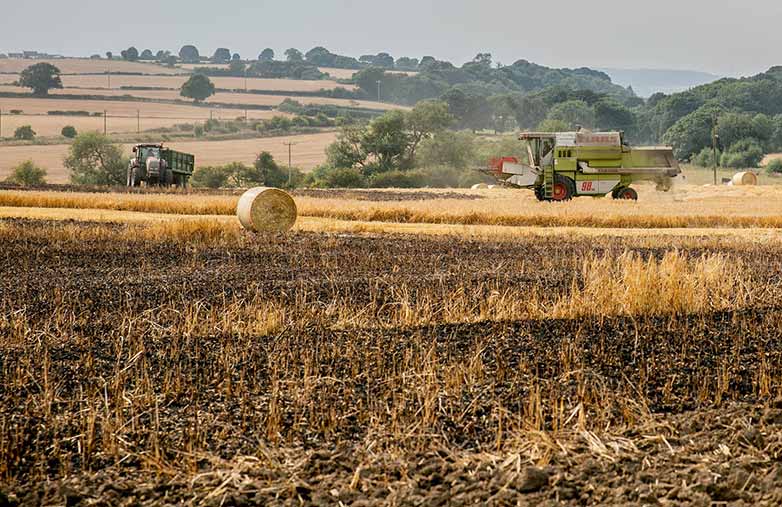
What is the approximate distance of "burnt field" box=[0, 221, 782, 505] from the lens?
20.3 feet

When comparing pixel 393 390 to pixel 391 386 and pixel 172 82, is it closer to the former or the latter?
pixel 391 386

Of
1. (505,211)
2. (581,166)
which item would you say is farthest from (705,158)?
(505,211)

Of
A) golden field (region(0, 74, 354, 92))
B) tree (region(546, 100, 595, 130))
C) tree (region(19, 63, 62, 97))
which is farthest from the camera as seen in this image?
golden field (region(0, 74, 354, 92))

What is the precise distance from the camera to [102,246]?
1905 centimetres

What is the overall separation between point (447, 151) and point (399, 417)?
210ft

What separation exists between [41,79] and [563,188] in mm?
92278

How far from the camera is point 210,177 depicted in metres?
62.2

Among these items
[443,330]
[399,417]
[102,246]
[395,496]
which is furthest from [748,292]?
[102,246]

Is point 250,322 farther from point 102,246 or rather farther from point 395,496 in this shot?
point 102,246

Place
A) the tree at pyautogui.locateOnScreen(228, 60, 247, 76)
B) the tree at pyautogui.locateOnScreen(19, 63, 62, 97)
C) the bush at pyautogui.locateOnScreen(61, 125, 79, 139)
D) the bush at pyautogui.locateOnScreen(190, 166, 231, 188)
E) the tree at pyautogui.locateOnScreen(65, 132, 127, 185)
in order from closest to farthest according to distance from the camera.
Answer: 1. the bush at pyautogui.locateOnScreen(190, 166, 231, 188)
2. the tree at pyautogui.locateOnScreen(65, 132, 127, 185)
3. the bush at pyautogui.locateOnScreen(61, 125, 79, 139)
4. the tree at pyautogui.locateOnScreen(19, 63, 62, 97)
5. the tree at pyautogui.locateOnScreen(228, 60, 247, 76)

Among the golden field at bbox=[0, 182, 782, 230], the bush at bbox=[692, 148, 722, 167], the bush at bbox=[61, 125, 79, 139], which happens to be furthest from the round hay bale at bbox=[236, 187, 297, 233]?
the bush at bbox=[61, 125, 79, 139]

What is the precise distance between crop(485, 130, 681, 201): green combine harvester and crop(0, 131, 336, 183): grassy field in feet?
122

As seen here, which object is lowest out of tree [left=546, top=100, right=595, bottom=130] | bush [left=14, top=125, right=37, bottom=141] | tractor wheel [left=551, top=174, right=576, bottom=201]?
tractor wheel [left=551, top=174, right=576, bottom=201]

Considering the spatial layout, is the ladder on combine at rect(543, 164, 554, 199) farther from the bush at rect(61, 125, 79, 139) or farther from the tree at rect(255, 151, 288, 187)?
the bush at rect(61, 125, 79, 139)
